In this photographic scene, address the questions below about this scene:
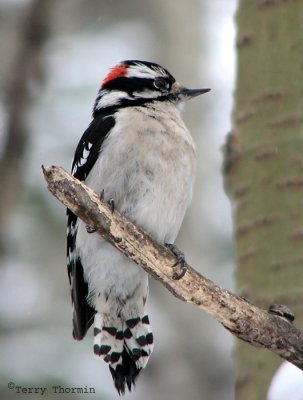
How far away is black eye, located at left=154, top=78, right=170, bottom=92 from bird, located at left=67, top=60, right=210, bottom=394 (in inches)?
9.5

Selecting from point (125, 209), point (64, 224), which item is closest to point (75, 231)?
point (125, 209)

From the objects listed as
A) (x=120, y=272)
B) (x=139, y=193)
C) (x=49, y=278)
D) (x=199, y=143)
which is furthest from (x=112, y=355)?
(x=199, y=143)

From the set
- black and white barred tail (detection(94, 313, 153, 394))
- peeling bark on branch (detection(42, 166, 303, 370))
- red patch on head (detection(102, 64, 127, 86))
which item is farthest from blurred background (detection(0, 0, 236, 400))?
peeling bark on branch (detection(42, 166, 303, 370))

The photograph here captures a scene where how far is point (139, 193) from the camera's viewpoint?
5070 mm

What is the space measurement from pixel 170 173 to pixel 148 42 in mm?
5708

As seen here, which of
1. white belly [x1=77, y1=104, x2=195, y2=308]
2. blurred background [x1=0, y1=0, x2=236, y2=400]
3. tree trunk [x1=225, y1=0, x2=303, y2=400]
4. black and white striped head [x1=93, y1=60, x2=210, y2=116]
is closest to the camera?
tree trunk [x1=225, y1=0, x2=303, y2=400]

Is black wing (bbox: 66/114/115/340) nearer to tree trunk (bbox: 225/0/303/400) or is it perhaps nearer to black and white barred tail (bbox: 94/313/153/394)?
black and white barred tail (bbox: 94/313/153/394)

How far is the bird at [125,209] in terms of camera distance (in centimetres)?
510

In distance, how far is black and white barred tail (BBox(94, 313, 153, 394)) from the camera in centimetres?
540

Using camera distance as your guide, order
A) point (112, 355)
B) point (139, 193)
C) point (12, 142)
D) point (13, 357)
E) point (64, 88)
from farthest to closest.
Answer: point (64, 88)
point (13, 357)
point (12, 142)
point (112, 355)
point (139, 193)

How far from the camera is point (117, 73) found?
6.15 m

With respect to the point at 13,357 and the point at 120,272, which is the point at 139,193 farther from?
the point at 13,357

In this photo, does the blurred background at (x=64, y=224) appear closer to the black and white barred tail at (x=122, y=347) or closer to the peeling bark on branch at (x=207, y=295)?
the black and white barred tail at (x=122, y=347)

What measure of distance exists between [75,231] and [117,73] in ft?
4.50
